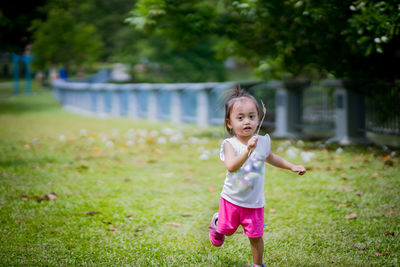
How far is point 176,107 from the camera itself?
1622 cm

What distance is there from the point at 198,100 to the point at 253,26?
505 cm

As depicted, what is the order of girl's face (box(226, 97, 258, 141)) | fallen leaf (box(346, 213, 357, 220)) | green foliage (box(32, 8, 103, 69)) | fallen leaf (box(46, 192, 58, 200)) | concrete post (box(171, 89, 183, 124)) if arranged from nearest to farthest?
girl's face (box(226, 97, 258, 141)) < fallen leaf (box(346, 213, 357, 220)) < fallen leaf (box(46, 192, 58, 200)) < concrete post (box(171, 89, 183, 124)) < green foliage (box(32, 8, 103, 69))

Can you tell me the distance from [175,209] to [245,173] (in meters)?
1.96

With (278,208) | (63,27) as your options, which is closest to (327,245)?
(278,208)

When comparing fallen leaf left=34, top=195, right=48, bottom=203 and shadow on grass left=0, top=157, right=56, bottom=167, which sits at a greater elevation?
shadow on grass left=0, top=157, right=56, bottom=167

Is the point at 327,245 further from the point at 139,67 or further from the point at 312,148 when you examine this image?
the point at 139,67

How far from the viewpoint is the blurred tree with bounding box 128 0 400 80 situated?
8.05m

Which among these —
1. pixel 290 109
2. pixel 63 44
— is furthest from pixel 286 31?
pixel 63 44

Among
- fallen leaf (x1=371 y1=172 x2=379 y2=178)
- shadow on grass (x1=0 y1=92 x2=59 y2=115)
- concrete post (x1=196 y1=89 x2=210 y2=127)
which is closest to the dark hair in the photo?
fallen leaf (x1=371 y1=172 x2=379 y2=178)

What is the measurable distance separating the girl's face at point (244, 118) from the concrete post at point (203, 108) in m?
11.3

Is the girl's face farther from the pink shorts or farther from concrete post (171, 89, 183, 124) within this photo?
concrete post (171, 89, 183, 124)

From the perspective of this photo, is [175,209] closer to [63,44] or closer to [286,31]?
[286,31]

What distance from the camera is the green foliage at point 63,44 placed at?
139ft

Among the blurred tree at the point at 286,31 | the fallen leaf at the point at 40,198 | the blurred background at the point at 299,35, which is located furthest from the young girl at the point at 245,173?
the blurred tree at the point at 286,31
